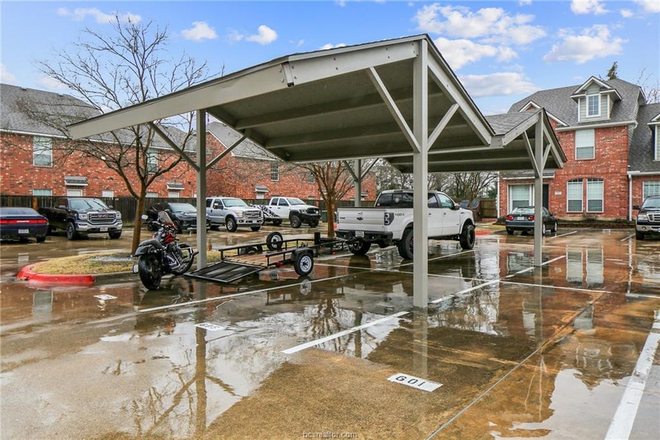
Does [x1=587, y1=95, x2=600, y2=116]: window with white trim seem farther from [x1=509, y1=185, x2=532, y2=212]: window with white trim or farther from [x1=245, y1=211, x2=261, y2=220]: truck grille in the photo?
[x1=245, y1=211, x2=261, y2=220]: truck grille

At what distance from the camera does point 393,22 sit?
49.8ft

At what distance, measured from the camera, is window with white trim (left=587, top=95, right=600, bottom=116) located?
2758 cm

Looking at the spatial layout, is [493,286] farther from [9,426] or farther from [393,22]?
[393,22]

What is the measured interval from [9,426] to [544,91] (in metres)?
35.8

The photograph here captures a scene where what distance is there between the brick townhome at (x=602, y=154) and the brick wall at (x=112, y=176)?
17.8m

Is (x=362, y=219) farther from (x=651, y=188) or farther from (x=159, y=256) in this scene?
(x=651, y=188)

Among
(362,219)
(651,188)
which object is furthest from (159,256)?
(651,188)

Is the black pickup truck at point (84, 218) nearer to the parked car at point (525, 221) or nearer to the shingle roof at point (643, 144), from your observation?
the parked car at point (525, 221)

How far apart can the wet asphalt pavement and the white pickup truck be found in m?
2.95

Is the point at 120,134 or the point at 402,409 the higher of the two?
Answer: the point at 120,134

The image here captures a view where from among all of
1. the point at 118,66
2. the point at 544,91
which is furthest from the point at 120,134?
the point at 544,91

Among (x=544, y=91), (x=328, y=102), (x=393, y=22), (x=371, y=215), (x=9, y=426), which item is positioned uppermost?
(x=544, y=91)

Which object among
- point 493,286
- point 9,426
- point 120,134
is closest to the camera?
point 9,426

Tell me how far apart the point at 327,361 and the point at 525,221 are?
19.8 m
